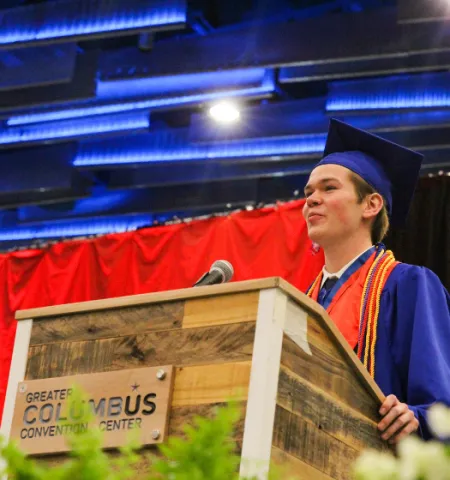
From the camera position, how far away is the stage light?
5496mm

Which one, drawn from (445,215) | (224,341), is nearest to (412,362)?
(224,341)

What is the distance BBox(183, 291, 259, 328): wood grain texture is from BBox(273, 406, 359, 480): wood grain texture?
165mm

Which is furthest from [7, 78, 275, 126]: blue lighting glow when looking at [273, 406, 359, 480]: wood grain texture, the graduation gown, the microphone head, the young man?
[273, 406, 359, 480]: wood grain texture

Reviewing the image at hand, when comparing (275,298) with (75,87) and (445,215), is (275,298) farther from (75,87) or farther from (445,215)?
(75,87)

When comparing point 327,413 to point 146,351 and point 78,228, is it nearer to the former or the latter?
point 146,351

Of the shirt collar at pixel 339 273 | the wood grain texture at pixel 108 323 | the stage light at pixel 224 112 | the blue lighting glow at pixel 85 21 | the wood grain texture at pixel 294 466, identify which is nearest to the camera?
the wood grain texture at pixel 294 466

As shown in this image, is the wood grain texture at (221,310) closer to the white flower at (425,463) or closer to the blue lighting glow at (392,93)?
the white flower at (425,463)

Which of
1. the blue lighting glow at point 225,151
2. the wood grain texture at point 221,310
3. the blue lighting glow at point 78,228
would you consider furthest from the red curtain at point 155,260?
the wood grain texture at point 221,310

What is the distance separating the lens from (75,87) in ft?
17.8

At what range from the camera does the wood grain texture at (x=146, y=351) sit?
163 cm

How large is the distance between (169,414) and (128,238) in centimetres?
400

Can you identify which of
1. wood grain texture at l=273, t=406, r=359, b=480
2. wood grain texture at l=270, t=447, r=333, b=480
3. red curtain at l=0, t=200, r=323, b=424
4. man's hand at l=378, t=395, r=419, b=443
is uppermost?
red curtain at l=0, t=200, r=323, b=424

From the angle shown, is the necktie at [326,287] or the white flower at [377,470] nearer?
the white flower at [377,470]

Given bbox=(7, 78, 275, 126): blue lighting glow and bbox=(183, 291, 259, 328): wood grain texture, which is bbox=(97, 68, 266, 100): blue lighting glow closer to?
bbox=(7, 78, 275, 126): blue lighting glow
